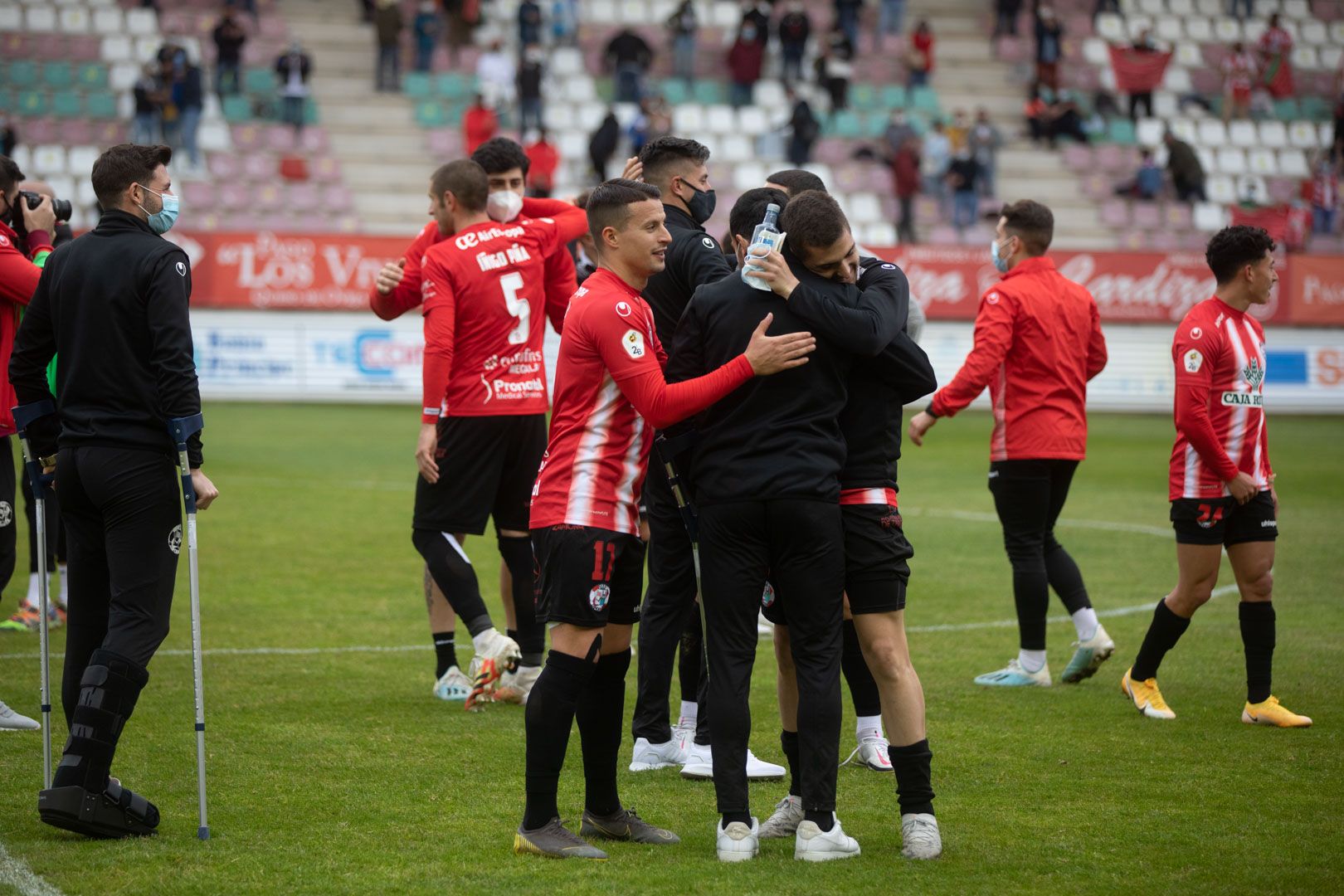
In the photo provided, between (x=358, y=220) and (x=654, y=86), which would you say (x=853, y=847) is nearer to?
(x=358, y=220)

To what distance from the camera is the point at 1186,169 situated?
34.0 m

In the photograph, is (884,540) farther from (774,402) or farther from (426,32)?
(426,32)

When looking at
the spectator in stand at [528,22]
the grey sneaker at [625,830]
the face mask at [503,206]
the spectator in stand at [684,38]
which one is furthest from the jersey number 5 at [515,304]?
the spectator in stand at [684,38]

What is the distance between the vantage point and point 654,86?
116ft

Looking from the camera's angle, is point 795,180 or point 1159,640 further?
point 1159,640

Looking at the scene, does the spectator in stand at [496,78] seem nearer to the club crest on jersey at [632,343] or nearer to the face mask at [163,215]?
the face mask at [163,215]

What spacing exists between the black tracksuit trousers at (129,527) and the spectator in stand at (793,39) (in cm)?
3107

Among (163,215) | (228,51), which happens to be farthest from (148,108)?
(163,215)

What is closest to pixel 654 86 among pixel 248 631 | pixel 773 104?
pixel 773 104

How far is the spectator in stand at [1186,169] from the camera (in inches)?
1336

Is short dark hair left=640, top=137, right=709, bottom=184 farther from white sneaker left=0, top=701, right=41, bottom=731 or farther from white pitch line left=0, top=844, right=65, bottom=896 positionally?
white sneaker left=0, top=701, right=41, bottom=731

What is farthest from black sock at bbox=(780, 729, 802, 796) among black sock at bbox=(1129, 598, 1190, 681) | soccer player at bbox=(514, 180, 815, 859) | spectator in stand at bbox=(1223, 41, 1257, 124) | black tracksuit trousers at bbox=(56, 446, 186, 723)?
spectator in stand at bbox=(1223, 41, 1257, 124)

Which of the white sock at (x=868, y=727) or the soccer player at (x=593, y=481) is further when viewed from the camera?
the white sock at (x=868, y=727)

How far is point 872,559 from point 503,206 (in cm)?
332
